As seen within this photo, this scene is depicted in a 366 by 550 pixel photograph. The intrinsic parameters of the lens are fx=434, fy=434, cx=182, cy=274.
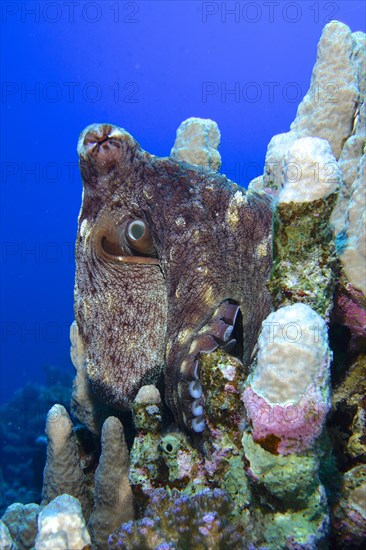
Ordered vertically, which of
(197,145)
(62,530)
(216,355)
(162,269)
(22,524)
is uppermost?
(197,145)

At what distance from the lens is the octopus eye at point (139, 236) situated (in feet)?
10.9

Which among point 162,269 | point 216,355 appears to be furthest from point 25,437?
point 216,355

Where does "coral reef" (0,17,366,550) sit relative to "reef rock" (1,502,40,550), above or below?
above

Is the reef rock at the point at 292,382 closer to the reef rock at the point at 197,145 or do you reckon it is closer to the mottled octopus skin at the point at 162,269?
the mottled octopus skin at the point at 162,269

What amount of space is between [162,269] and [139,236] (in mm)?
355

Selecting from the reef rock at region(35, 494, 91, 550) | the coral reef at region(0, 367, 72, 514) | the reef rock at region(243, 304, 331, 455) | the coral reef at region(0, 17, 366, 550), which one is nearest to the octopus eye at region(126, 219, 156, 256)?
the coral reef at region(0, 17, 366, 550)

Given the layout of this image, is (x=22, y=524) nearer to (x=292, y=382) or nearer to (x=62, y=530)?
(x=62, y=530)

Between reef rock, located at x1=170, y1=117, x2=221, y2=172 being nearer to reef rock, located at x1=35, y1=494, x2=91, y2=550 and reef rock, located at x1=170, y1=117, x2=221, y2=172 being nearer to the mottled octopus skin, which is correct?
the mottled octopus skin

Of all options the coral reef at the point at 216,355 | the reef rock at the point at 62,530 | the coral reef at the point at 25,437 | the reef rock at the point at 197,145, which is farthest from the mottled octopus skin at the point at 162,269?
the coral reef at the point at 25,437

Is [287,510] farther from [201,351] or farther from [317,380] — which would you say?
[201,351]

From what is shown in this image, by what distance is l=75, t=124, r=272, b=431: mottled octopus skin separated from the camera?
2859 mm

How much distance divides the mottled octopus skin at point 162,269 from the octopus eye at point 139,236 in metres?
0.05

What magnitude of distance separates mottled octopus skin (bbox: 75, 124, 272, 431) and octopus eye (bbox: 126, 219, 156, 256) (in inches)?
1.9

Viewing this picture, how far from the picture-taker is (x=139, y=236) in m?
3.33
